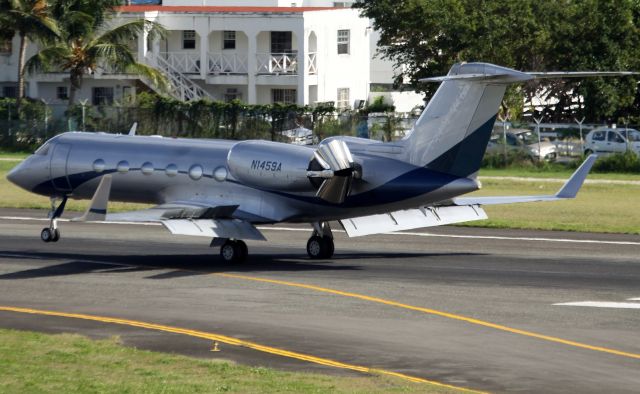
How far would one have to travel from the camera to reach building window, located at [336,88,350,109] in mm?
82750

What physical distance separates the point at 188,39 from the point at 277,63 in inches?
231

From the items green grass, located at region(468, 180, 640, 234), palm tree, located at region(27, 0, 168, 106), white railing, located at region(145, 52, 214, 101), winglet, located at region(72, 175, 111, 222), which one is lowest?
green grass, located at region(468, 180, 640, 234)

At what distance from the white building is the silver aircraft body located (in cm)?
4216

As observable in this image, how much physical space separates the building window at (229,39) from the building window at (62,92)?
33.2 feet

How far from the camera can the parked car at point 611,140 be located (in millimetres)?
62031

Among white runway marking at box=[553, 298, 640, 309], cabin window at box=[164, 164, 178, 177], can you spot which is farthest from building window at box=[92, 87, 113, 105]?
white runway marking at box=[553, 298, 640, 309]

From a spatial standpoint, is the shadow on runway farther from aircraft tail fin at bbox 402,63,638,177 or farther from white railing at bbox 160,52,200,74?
white railing at bbox 160,52,200,74

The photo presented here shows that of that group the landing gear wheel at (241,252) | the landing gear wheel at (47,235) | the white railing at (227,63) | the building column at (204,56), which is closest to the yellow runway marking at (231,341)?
the landing gear wheel at (241,252)

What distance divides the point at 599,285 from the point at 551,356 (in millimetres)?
8205

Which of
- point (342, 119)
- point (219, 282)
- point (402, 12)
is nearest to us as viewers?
point (219, 282)

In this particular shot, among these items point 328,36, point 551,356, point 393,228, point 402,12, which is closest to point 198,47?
point 328,36

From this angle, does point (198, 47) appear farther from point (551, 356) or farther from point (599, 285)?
point (551, 356)

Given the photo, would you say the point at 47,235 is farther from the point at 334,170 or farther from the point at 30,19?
the point at 30,19

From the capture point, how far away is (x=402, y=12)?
Answer: 239 ft
